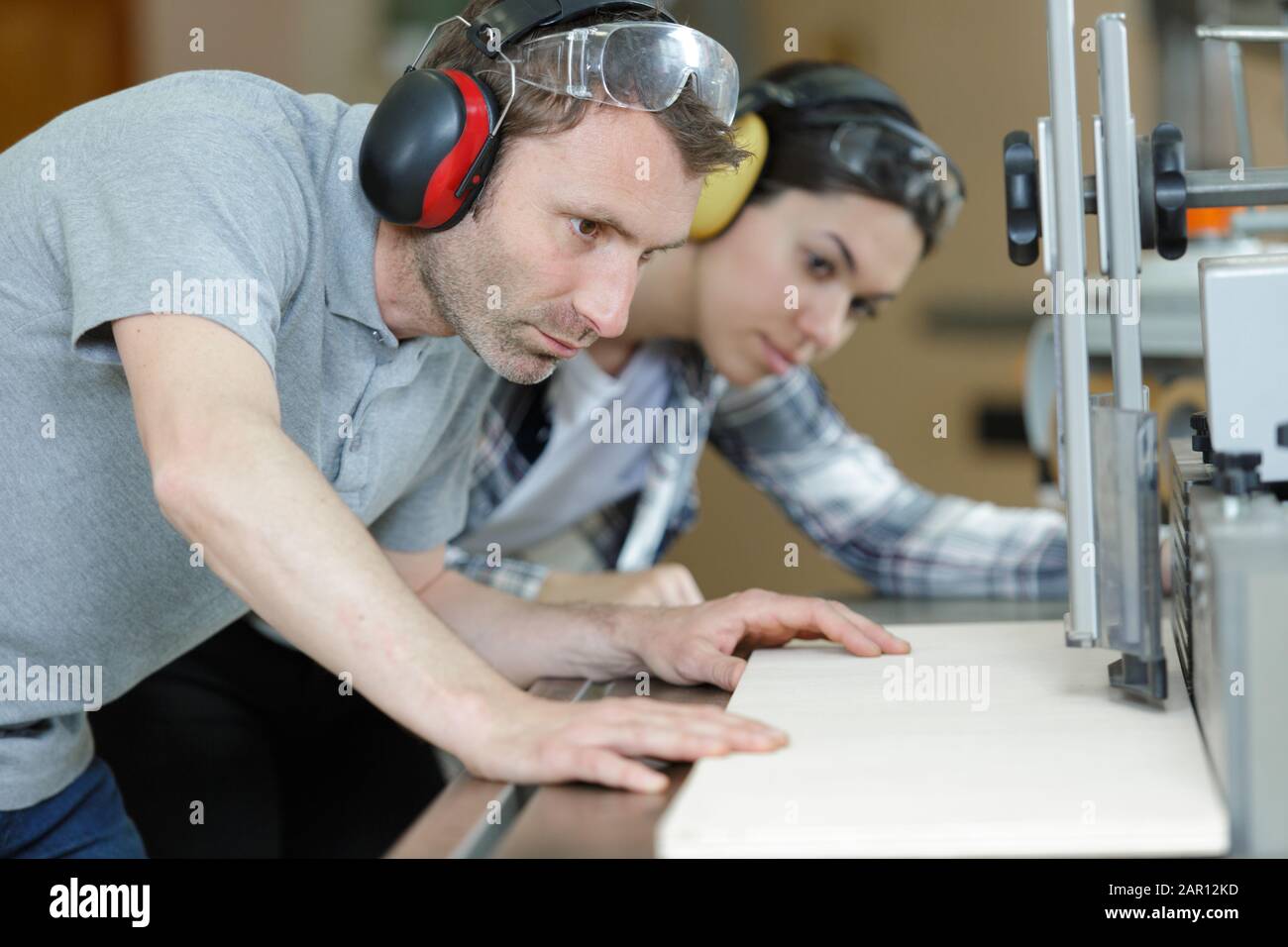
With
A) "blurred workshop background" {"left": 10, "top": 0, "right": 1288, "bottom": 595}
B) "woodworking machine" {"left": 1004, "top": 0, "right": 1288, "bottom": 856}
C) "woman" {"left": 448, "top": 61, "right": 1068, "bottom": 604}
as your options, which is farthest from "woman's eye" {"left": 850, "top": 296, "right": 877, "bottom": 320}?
"blurred workshop background" {"left": 10, "top": 0, "right": 1288, "bottom": 595}

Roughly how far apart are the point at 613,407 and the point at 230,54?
273cm

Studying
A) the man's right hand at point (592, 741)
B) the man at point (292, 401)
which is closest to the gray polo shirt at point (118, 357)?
the man at point (292, 401)

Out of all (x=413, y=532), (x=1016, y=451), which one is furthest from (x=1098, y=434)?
(x=1016, y=451)

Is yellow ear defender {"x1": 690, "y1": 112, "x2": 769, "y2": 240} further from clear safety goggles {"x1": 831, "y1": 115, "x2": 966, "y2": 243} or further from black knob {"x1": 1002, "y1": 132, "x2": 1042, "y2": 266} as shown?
black knob {"x1": 1002, "y1": 132, "x2": 1042, "y2": 266}

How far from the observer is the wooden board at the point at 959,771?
64cm

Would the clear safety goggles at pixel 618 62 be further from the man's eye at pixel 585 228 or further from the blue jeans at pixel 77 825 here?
the blue jeans at pixel 77 825

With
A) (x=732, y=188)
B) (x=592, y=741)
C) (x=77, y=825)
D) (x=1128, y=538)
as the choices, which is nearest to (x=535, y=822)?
(x=592, y=741)

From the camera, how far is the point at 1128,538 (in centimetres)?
79

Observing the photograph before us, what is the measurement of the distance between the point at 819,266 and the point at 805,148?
14cm

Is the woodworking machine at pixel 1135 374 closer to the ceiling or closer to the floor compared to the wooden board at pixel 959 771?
closer to the ceiling

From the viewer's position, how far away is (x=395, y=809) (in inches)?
59.2

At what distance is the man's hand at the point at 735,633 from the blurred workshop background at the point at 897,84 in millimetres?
2610

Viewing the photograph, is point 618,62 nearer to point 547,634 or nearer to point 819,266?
point 547,634
